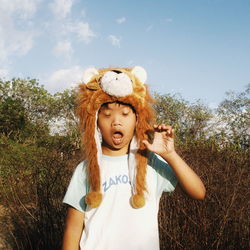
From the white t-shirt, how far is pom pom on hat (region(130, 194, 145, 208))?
0.08ft

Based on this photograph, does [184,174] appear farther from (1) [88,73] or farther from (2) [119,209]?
(1) [88,73]

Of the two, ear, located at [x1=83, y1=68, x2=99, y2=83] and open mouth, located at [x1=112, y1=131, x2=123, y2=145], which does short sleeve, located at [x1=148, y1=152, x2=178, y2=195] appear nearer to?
open mouth, located at [x1=112, y1=131, x2=123, y2=145]

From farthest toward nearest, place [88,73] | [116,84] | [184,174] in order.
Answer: [88,73]
[116,84]
[184,174]

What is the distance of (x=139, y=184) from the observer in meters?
1.39

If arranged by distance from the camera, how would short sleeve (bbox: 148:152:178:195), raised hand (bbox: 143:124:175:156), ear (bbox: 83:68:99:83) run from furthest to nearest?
ear (bbox: 83:68:99:83)
short sleeve (bbox: 148:152:178:195)
raised hand (bbox: 143:124:175:156)

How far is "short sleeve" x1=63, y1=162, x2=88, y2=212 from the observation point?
1.45 m

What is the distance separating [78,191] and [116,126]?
1.15 ft

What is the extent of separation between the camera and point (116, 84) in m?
1.45

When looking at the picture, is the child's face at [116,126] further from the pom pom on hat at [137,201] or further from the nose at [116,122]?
the pom pom on hat at [137,201]

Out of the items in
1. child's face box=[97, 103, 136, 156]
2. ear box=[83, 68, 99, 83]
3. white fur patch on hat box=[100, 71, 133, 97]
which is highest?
ear box=[83, 68, 99, 83]

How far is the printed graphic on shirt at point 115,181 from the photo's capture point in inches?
56.5

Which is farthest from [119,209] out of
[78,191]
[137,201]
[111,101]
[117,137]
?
[111,101]

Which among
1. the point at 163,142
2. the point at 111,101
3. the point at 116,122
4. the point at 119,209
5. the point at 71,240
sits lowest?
the point at 71,240

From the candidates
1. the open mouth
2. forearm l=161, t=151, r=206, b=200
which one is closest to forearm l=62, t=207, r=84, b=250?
the open mouth
